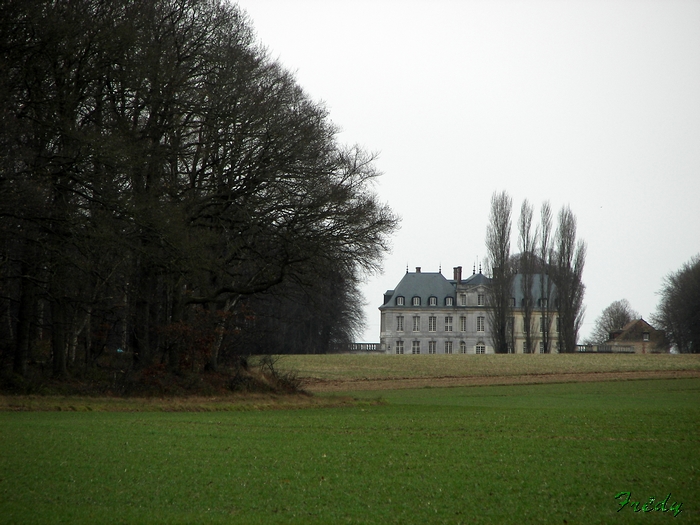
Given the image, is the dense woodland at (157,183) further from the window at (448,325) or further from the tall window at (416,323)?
the window at (448,325)

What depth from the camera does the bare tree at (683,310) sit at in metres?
68.1

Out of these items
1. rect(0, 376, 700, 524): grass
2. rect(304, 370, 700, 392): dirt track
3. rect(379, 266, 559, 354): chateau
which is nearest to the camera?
rect(0, 376, 700, 524): grass

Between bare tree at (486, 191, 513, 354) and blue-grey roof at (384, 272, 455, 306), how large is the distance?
31.7 metres

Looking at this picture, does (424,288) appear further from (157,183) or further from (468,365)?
(157,183)

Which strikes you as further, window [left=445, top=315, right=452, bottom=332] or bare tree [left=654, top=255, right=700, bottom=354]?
window [left=445, top=315, right=452, bottom=332]

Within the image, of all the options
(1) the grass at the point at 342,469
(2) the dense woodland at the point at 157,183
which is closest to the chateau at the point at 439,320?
(2) the dense woodland at the point at 157,183

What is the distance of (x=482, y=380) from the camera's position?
1665 inches

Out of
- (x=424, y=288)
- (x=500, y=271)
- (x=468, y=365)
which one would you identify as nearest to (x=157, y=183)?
(x=468, y=365)

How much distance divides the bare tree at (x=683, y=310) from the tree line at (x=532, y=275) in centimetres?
1032

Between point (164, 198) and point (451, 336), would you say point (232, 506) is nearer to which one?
point (164, 198)

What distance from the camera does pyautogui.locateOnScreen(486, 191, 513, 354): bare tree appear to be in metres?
65.1

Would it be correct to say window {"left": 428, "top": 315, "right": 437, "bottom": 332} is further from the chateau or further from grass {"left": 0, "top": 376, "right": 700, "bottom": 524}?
grass {"left": 0, "top": 376, "right": 700, "bottom": 524}

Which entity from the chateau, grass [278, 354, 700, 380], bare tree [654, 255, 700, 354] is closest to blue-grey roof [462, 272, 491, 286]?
the chateau

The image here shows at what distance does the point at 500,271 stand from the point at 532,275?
3.80m
